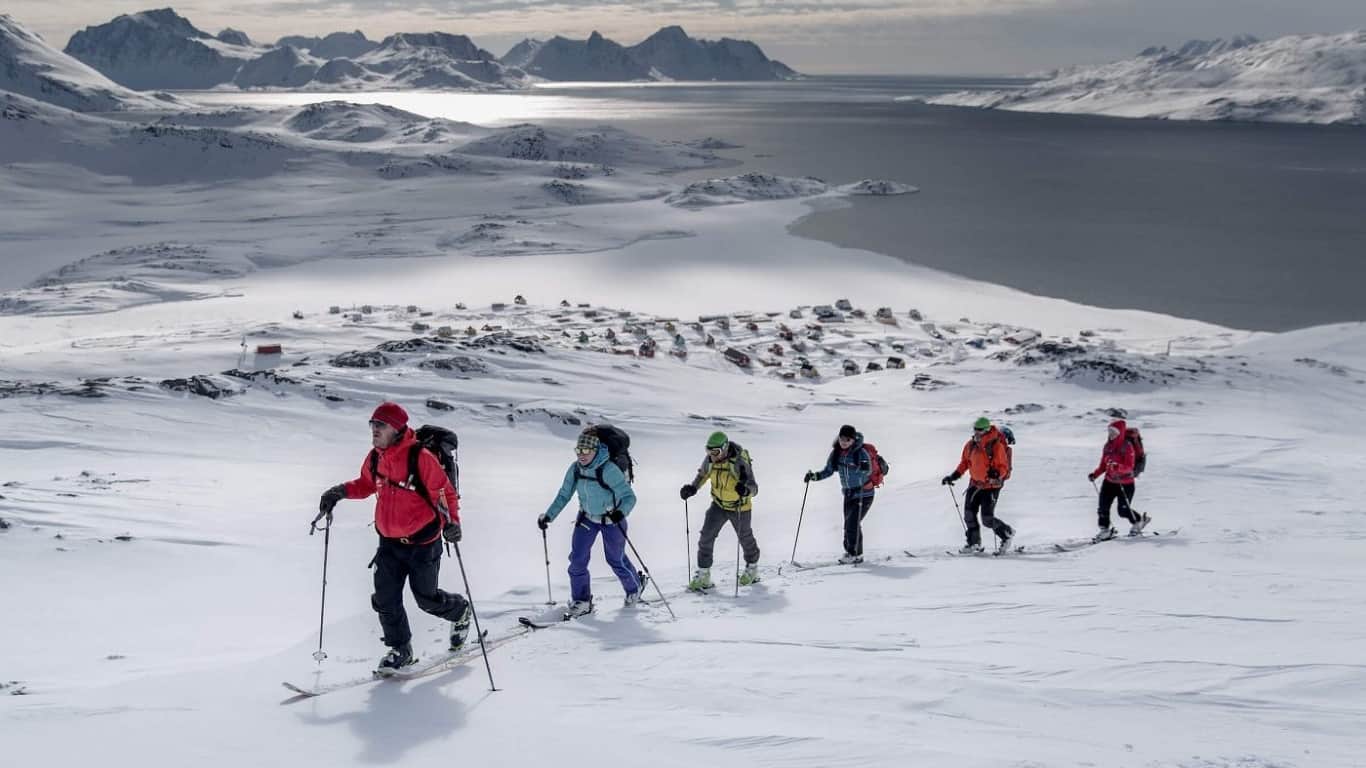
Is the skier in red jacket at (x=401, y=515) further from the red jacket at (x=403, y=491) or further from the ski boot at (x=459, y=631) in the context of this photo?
the ski boot at (x=459, y=631)

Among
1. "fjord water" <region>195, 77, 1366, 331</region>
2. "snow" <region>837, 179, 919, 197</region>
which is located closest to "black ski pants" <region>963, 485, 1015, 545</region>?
"fjord water" <region>195, 77, 1366, 331</region>

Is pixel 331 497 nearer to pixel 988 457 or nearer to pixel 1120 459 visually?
pixel 988 457

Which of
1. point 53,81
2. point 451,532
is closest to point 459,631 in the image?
point 451,532

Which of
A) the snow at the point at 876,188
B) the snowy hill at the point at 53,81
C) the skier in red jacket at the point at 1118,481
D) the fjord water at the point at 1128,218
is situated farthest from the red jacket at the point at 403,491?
the snowy hill at the point at 53,81

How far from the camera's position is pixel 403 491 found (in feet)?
21.1

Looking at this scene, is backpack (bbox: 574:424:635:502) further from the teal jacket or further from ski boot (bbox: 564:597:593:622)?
ski boot (bbox: 564:597:593:622)

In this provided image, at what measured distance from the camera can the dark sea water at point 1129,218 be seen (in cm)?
4834

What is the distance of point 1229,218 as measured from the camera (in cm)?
7338

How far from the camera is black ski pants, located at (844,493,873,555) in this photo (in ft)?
34.9

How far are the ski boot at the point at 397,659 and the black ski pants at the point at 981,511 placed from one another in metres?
6.67

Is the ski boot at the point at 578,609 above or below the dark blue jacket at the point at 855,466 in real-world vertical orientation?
below

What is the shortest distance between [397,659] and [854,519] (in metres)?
5.48

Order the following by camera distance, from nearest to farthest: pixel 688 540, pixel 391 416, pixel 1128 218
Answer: pixel 391 416 < pixel 688 540 < pixel 1128 218

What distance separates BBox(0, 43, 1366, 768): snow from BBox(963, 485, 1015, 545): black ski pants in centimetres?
55
